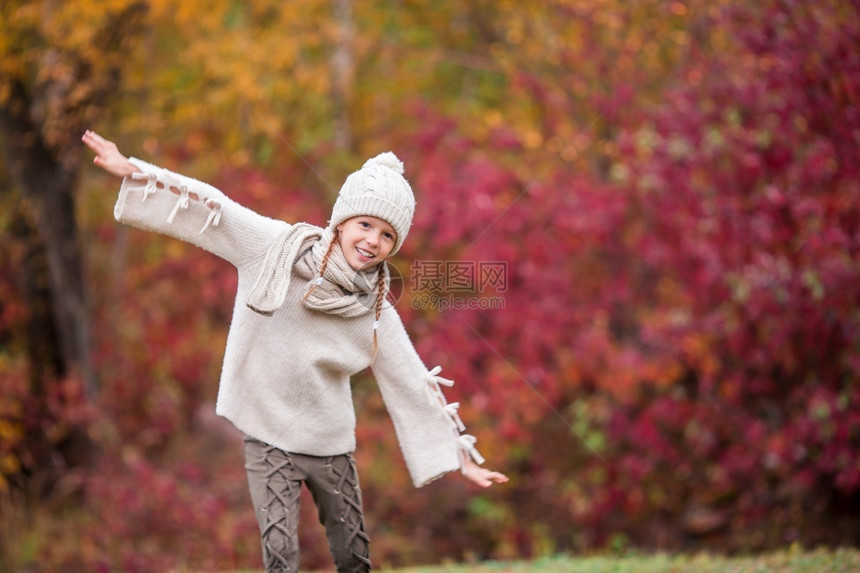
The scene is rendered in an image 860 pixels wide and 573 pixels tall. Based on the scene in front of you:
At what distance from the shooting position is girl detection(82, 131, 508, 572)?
3271 mm

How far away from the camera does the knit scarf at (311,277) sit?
325 cm

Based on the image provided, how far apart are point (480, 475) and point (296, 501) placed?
67 cm

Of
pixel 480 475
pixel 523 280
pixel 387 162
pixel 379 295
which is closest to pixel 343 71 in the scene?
pixel 523 280

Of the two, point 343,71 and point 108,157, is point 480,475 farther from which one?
point 343,71

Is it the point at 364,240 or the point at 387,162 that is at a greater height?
the point at 387,162

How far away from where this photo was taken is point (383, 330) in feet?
11.5

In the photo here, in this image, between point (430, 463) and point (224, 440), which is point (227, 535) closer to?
point (224, 440)

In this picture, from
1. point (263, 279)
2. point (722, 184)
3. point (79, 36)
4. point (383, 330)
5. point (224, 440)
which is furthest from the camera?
point (224, 440)

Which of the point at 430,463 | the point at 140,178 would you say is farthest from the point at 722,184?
the point at 140,178

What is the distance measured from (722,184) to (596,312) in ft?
4.72

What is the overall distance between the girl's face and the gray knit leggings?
29.0 inches

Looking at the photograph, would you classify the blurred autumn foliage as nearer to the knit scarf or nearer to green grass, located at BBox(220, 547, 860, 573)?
green grass, located at BBox(220, 547, 860, 573)

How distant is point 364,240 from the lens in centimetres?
328

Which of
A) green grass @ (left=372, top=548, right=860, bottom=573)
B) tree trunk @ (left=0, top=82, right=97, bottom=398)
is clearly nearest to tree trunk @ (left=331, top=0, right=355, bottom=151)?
tree trunk @ (left=0, top=82, right=97, bottom=398)
